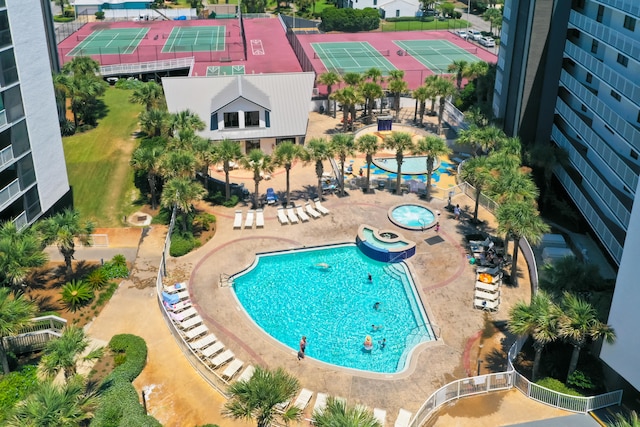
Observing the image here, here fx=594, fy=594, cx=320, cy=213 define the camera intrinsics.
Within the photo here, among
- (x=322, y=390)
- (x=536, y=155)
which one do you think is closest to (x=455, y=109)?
(x=536, y=155)

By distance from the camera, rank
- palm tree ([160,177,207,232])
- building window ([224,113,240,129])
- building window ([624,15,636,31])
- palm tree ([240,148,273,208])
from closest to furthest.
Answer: building window ([624,15,636,31]) → palm tree ([160,177,207,232]) → palm tree ([240,148,273,208]) → building window ([224,113,240,129])

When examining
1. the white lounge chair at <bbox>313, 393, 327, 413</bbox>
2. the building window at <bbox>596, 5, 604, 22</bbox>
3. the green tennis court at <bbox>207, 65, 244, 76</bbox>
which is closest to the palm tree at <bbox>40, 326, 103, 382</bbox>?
the white lounge chair at <bbox>313, 393, 327, 413</bbox>

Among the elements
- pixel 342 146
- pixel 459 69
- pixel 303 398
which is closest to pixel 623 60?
pixel 342 146

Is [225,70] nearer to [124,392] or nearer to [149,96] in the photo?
[149,96]

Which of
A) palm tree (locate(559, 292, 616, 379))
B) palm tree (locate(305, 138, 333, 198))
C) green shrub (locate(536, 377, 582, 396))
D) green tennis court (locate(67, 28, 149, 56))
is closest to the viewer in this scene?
palm tree (locate(559, 292, 616, 379))

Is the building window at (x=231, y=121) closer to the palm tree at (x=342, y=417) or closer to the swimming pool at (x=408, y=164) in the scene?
the swimming pool at (x=408, y=164)

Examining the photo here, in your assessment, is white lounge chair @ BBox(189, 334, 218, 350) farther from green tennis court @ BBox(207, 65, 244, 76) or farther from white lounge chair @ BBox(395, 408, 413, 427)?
green tennis court @ BBox(207, 65, 244, 76)

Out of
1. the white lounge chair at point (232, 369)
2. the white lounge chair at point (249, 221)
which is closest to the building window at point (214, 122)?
the white lounge chair at point (249, 221)
